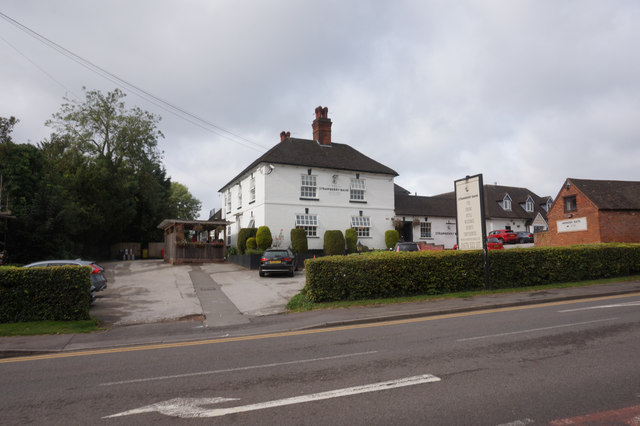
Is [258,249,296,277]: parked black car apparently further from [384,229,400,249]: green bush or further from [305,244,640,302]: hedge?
[384,229,400,249]: green bush

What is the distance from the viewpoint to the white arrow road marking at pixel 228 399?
14.8 feet

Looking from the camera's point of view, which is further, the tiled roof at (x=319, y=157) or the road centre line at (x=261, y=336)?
the tiled roof at (x=319, y=157)

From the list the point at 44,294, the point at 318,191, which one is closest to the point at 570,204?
the point at 318,191

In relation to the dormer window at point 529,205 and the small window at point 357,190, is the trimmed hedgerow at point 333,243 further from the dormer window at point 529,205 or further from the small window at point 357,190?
the dormer window at point 529,205

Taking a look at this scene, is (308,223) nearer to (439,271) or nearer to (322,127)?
(322,127)

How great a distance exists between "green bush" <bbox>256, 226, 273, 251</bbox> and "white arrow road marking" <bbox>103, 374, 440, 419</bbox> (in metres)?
22.3

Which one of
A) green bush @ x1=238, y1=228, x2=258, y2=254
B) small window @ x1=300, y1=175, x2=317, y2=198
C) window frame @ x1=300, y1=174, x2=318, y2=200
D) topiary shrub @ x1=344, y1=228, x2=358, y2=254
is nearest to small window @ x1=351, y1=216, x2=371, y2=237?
topiary shrub @ x1=344, y1=228, x2=358, y2=254

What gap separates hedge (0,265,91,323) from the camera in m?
10.7

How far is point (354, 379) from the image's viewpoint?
5.55 metres

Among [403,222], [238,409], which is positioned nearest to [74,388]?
[238,409]

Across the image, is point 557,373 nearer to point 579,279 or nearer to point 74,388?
point 74,388

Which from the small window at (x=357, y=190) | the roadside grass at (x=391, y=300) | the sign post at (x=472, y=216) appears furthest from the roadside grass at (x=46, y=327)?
the small window at (x=357, y=190)

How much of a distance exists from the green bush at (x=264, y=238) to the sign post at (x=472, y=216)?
579 inches

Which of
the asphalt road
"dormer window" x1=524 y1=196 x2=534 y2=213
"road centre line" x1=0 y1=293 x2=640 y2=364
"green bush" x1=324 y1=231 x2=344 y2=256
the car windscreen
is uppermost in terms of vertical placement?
"dormer window" x1=524 y1=196 x2=534 y2=213
